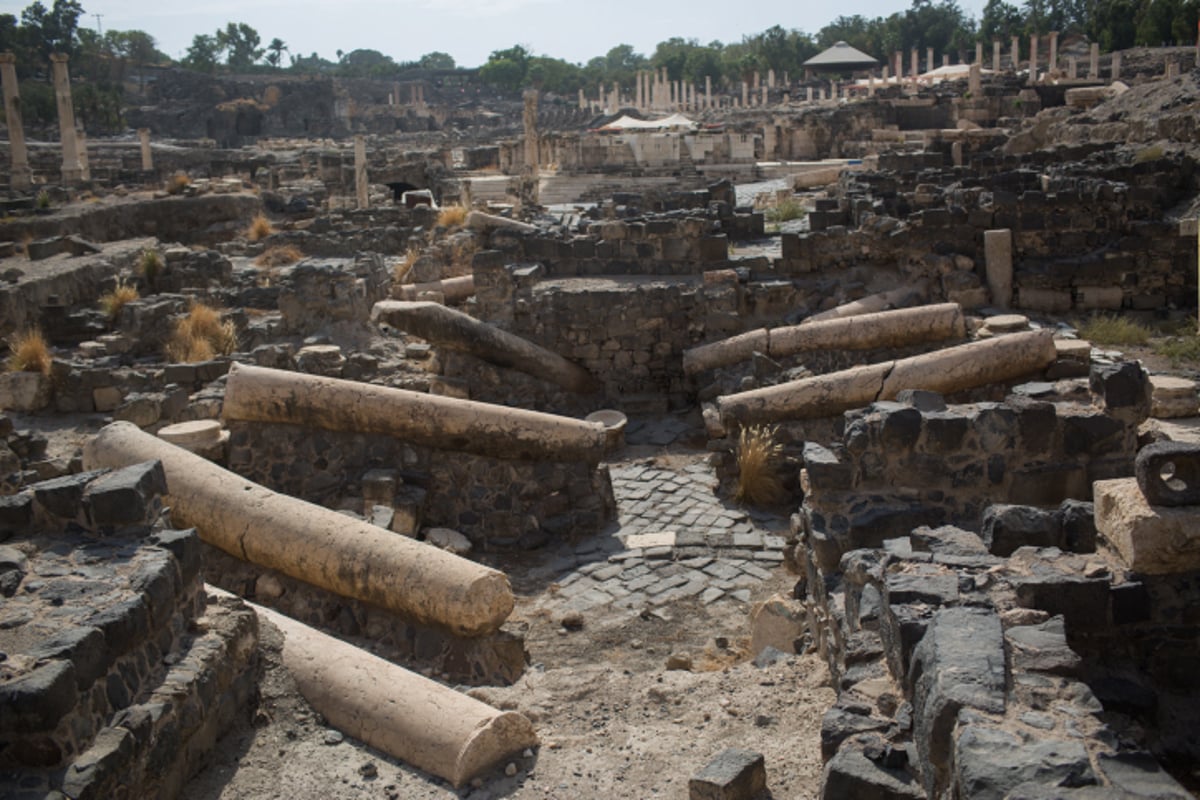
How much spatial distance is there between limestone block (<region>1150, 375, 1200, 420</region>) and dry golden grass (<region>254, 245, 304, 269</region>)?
14.4 m

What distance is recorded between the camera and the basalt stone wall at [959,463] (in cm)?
643

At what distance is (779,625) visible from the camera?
6.73 metres

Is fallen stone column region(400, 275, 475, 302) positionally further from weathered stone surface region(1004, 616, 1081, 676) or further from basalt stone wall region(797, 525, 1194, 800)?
weathered stone surface region(1004, 616, 1081, 676)

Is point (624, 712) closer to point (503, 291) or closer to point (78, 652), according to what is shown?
point (78, 652)

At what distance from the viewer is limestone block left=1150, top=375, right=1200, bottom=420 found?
27.9ft

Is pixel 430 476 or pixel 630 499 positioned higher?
pixel 430 476

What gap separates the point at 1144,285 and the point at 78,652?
12.6 m

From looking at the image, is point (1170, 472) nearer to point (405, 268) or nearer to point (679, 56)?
point (405, 268)

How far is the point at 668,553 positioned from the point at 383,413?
2687 millimetres

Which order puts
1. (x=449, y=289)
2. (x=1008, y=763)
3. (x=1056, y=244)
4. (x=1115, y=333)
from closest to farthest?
1. (x=1008, y=763)
2. (x=1115, y=333)
3. (x=1056, y=244)
4. (x=449, y=289)

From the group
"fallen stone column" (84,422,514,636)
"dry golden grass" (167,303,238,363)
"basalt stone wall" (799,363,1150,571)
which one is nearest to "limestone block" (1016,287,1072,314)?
"basalt stone wall" (799,363,1150,571)

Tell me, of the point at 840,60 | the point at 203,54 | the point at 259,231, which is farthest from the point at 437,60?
the point at 259,231

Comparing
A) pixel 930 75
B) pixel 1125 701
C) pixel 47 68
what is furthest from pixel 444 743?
pixel 47 68

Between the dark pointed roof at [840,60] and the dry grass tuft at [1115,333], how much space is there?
48426 mm
